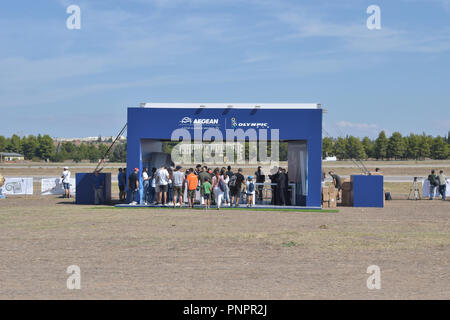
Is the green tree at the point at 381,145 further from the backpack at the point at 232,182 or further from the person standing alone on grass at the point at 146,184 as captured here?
the person standing alone on grass at the point at 146,184

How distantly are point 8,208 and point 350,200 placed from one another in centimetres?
1471

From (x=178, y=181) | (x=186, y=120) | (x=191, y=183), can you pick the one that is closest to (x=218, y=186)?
(x=191, y=183)

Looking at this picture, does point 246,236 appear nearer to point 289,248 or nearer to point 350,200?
point 289,248

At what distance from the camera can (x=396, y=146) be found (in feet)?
373

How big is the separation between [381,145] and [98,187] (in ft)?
312

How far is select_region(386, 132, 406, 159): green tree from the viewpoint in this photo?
113125 millimetres

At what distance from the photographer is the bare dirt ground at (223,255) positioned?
9062mm

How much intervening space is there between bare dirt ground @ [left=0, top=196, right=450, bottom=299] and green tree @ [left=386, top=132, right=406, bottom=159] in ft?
313

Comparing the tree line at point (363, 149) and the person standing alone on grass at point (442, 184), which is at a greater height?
the tree line at point (363, 149)

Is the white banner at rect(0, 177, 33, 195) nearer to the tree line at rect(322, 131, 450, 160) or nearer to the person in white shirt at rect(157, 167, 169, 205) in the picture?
the person in white shirt at rect(157, 167, 169, 205)

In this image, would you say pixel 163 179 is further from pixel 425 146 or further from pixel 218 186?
pixel 425 146

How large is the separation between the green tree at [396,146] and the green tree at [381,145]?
0.71m

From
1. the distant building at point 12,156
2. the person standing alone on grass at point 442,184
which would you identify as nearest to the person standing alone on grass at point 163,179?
the person standing alone on grass at point 442,184
